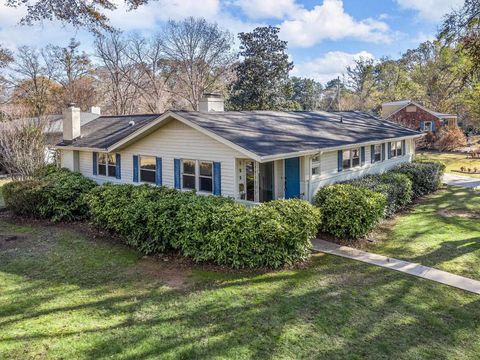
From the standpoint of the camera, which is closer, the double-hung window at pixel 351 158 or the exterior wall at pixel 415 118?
the double-hung window at pixel 351 158

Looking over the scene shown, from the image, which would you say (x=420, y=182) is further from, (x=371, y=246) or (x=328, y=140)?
(x=371, y=246)

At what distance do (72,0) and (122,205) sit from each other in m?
6.22

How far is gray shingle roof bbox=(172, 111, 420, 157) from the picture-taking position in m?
11.7

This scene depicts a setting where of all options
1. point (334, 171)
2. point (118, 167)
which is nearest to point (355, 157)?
point (334, 171)

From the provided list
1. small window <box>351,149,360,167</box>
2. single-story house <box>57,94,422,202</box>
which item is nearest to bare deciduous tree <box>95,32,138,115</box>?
single-story house <box>57,94,422,202</box>

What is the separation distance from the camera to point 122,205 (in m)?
11.7

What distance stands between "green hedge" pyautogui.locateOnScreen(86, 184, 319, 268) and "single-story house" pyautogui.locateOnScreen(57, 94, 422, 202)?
1.69m

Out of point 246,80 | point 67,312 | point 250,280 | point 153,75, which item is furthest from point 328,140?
point 153,75

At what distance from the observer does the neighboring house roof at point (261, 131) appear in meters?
11.7

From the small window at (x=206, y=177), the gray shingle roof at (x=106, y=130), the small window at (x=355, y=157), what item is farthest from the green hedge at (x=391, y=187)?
the gray shingle roof at (x=106, y=130)

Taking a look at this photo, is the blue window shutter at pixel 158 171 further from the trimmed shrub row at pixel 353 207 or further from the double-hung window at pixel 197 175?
the trimmed shrub row at pixel 353 207

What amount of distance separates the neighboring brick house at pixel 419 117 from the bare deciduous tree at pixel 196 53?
64.0ft

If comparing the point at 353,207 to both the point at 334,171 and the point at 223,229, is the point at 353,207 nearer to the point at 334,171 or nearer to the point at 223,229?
the point at 334,171

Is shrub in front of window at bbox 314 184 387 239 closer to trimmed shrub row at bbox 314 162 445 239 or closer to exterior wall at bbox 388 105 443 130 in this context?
trimmed shrub row at bbox 314 162 445 239
